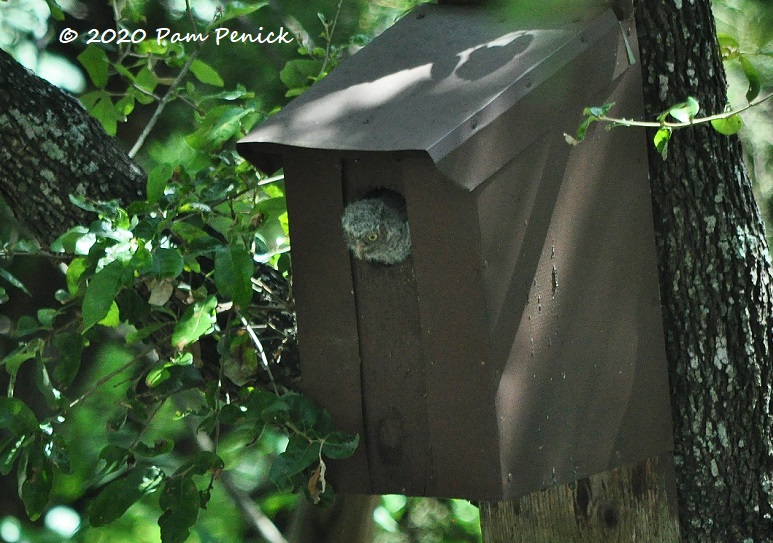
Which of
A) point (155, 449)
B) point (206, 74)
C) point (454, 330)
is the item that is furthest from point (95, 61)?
point (454, 330)

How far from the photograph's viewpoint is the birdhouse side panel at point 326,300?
5.41ft

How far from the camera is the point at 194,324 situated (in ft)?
5.54

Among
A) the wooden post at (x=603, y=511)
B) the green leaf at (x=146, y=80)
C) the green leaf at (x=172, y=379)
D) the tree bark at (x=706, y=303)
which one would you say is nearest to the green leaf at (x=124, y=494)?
the green leaf at (x=172, y=379)

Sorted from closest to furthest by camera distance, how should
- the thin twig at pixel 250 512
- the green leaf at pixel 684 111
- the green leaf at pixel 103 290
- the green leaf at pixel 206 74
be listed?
the green leaf at pixel 684 111 → the green leaf at pixel 103 290 → the green leaf at pixel 206 74 → the thin twig at pixel 250 512

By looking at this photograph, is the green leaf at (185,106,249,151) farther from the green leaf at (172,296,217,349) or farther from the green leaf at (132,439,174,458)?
the green leaf at (132,439,174,458)

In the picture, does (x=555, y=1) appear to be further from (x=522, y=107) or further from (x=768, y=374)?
(x=768, y=374)

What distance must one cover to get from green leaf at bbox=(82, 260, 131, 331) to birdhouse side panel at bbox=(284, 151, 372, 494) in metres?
0.30

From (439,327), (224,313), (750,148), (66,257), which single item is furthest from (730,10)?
(66,257)

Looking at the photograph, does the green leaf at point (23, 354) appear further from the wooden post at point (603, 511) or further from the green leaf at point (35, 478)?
the wooden post at point (603, 511)

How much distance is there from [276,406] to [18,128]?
812 millimetres

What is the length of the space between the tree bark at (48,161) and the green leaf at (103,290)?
45 cm

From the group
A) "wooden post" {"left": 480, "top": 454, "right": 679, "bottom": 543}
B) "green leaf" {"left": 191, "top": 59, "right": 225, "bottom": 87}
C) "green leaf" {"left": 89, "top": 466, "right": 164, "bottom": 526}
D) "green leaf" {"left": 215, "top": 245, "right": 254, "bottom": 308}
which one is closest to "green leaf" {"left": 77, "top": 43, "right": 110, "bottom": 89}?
"green leaf" {"left": 191, "top": 59, "right": 225, "bottom": 87}

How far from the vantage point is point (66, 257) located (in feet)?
6.30

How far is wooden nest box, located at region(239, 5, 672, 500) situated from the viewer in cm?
149
